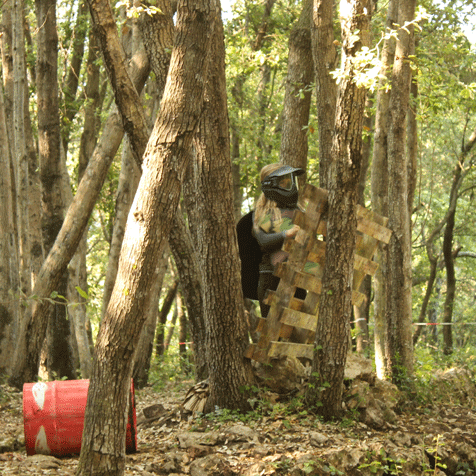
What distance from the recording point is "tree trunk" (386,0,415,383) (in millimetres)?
8023

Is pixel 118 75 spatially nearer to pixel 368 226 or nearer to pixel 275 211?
pixel 275 211

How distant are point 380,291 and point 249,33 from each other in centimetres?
919

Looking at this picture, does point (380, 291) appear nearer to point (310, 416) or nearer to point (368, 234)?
point (368, 234)

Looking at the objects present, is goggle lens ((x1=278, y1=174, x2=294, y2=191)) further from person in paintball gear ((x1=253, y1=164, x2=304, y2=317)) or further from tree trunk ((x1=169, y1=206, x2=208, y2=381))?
tree trunk ((x1=169, y1=206, x2=208, y2=381))

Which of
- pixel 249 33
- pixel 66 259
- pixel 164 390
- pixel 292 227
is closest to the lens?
pixel 292 227

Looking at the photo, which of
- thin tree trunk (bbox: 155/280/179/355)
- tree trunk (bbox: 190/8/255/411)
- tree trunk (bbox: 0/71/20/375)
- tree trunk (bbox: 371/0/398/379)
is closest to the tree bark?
tree trunk (bbox: 190/8/255/411)

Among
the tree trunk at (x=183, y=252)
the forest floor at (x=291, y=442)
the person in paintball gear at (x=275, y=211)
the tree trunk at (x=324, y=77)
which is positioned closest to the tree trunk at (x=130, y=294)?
the forest floor at (x=291, y=442)

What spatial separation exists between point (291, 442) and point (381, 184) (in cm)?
469

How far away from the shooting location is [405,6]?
8.28 meters

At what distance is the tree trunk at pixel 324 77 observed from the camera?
727cm

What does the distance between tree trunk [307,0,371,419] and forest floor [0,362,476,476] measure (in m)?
0.43

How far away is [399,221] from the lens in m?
8.05

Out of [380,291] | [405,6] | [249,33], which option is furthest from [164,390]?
[249,33]

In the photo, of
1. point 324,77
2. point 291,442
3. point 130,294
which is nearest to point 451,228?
point 324,77
